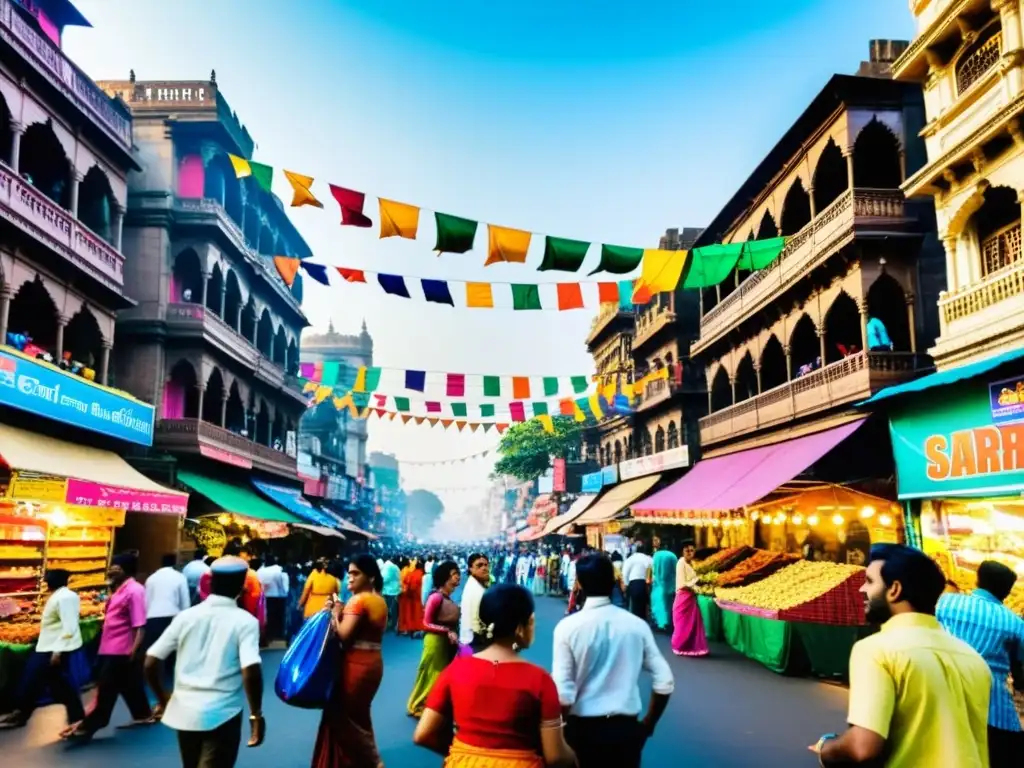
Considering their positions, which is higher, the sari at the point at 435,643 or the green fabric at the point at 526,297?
the green fabric at the point at 526,297

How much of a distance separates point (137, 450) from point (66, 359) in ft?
12.5

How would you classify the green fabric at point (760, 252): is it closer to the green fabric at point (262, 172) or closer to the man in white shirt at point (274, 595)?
the green fabric at point (262, 172)

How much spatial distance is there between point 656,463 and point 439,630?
855 inches

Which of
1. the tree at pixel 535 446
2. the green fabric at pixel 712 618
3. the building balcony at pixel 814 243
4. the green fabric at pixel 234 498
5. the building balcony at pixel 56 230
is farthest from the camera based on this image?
the tree at pixel 535 446

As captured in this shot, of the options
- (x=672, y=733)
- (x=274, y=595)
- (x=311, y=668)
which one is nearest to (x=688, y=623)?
(x=672, y=733)

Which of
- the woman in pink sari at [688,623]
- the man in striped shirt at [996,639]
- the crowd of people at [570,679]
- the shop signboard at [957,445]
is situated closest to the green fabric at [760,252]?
the shop signboard at [957,445]

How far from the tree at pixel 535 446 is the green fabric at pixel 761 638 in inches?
1425

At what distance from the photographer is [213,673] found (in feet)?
15.3

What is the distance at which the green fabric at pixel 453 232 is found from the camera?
12242mm

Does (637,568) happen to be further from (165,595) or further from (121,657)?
(121,657)

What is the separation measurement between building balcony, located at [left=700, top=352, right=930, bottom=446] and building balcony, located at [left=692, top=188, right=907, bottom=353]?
2397 mm

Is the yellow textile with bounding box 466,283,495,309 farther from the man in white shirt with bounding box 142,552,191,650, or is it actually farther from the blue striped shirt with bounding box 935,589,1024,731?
the blue striped shirt with bounding box 935,589,1024,731

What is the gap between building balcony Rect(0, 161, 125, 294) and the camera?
14.6 meters

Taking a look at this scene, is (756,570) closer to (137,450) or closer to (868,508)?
(868,508)
